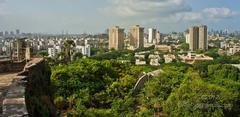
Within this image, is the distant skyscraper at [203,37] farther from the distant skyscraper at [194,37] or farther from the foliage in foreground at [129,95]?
the foliage in foreground at [129,95]

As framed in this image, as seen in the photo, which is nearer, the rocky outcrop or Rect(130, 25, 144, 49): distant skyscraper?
the rocky outcrop

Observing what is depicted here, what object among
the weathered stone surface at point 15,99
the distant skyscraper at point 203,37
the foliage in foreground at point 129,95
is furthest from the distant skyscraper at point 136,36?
the weathered stone surface at point 15,99

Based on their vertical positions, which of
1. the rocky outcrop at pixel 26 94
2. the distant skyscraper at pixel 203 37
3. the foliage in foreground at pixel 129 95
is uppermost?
the distant skyscraper at pixel 203 37

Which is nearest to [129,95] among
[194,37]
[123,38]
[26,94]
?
[26,94]

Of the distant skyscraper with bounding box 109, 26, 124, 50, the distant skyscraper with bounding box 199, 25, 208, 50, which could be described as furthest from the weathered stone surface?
the distant skyscraper with bounding box 199, 25, 208, 50

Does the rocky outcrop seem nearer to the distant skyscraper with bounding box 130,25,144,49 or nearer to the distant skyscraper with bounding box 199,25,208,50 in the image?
the distant skyscraper with bounding box 199,25,208,50

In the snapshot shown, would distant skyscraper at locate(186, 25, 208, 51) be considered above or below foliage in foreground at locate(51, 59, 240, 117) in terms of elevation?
above
